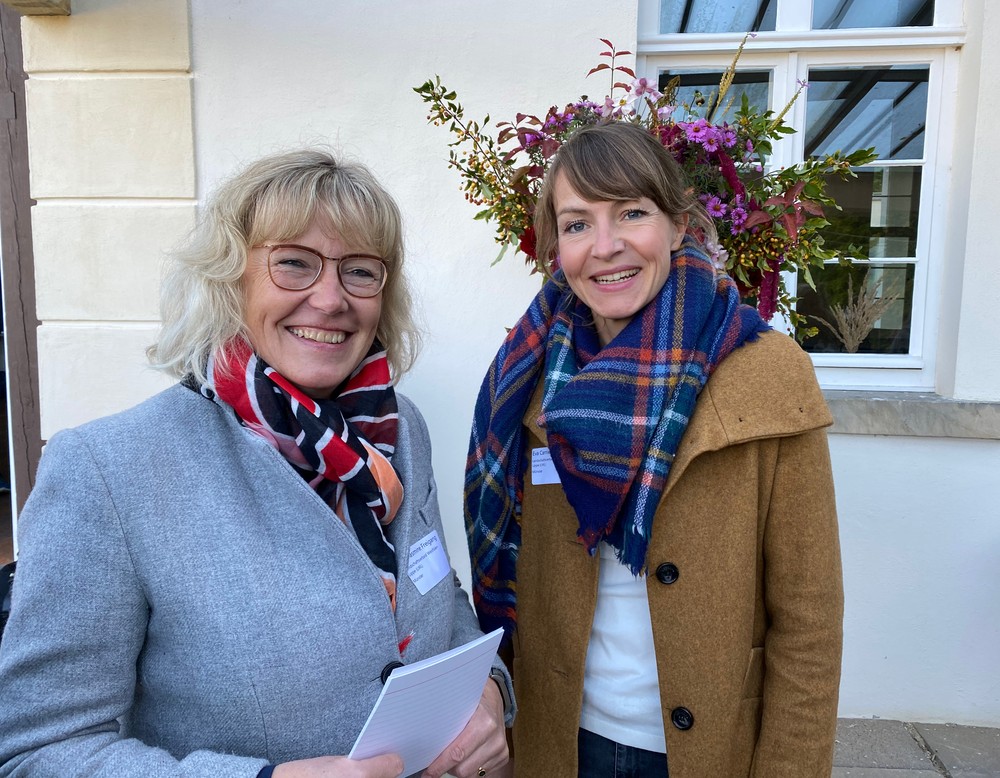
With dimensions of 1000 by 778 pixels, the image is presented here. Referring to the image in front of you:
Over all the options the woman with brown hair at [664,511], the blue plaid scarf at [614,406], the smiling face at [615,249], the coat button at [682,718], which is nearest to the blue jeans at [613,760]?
the woman with brown hair at [664,511]

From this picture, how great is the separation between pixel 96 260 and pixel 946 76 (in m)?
3.93

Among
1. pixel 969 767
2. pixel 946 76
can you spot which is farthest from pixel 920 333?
pixel 969 767

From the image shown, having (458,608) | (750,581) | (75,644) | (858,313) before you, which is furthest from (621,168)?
(858,313)

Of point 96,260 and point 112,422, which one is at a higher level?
point 96,260

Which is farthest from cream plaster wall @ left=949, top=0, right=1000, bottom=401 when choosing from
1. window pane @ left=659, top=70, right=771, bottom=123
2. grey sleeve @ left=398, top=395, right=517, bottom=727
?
grey sleeve @ left=398, top=395, right=517, bottom=727

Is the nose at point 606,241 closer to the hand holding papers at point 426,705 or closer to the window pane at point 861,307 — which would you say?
the hand holding papers at point 426,705

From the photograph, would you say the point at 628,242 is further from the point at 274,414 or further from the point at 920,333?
the point at 920,333

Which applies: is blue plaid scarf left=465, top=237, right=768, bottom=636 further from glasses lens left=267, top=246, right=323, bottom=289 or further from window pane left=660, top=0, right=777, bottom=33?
window pane left=660, top=0, right=777, bottom=33

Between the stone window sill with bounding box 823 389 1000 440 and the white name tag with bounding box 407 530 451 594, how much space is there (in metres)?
2.18

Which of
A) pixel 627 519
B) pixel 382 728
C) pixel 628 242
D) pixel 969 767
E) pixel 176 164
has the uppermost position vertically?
pixel 176 164

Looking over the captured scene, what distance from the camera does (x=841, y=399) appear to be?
2.92 m

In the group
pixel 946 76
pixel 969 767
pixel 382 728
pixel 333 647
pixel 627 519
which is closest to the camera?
pixel 382 728

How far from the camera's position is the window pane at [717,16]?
3115 mm

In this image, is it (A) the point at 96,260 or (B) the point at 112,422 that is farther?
(A) the point at 96,260
